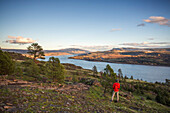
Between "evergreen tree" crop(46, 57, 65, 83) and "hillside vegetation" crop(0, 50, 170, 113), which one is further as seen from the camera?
"evergreen tree" crop(46, 57, 65, 83)

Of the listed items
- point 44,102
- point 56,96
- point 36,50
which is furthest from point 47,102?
point 36,50

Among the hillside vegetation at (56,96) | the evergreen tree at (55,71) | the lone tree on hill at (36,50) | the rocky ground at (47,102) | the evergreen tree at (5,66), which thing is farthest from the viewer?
the lone tree on hill at (36,50)

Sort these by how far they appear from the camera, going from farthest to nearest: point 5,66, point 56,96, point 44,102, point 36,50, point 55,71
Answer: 1. point 36,50
2. point 55,71
3. point 5,66
4. point 56,96
5. point 44,102

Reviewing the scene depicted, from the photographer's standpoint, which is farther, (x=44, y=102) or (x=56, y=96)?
(x=56, y=96)

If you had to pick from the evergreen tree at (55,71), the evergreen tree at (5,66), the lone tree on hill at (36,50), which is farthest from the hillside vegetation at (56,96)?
the lone tree on hill at (36,50)

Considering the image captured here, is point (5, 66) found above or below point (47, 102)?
above

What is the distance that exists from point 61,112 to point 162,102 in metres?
28.4

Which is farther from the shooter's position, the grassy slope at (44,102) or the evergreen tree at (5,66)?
the evergreen tree at (5,66)

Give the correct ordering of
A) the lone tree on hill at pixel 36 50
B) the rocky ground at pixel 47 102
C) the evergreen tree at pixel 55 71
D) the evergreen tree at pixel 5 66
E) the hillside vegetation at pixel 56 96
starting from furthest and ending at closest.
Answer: the lone tree on hill at pixel 36 50
the evergreen tree at pixel 55 71
the evergreen tree at pixel 5 66
the hillside vegetation at pixel 56 96
the rocky ground at pixel 47 102

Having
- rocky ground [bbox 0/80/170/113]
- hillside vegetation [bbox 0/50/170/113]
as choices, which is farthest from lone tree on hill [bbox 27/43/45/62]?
rocky ground [bbox 0/80/170/113]

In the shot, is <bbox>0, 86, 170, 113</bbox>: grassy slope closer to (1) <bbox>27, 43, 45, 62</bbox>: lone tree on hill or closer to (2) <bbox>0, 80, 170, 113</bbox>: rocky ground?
(2) <bbox>0, 80, 170, 113</bbox>: rocky ground

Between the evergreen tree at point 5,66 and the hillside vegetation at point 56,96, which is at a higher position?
the evergreen tree at point 5,66

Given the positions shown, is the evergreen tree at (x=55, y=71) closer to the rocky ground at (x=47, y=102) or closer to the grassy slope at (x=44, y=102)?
the rocky ground at (x=47, y=102)

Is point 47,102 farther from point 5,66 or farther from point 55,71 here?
point 5,66
